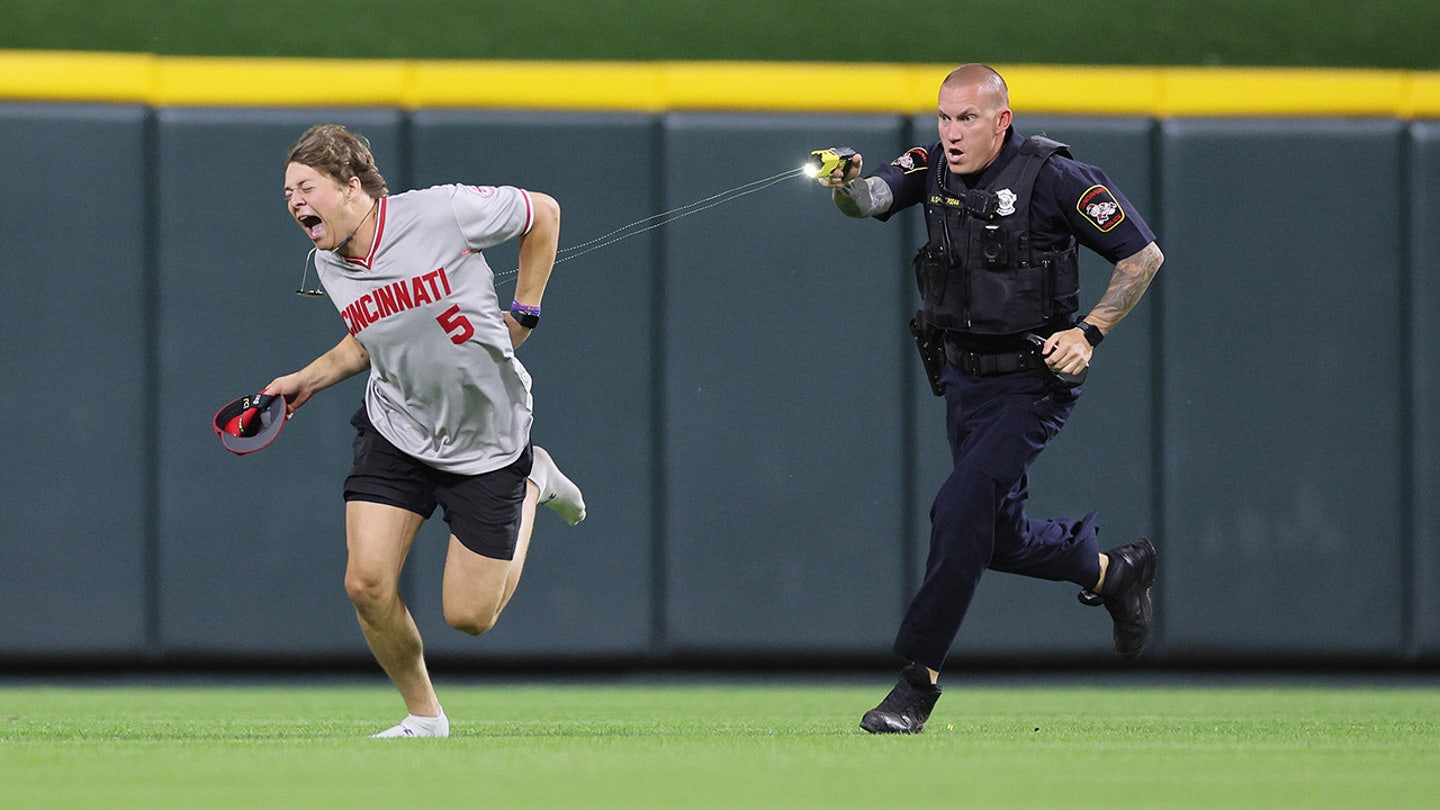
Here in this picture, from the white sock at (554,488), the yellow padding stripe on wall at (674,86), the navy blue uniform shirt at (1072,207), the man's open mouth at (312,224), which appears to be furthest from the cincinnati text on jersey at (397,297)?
the yellow padding stripe on wall at (674,86)

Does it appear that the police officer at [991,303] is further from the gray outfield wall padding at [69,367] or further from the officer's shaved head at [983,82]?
the gray outfield wall padding at [69,367]

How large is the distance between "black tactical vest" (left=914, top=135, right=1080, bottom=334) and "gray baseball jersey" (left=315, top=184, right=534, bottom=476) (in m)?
0.98

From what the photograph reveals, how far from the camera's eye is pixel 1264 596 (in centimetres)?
645

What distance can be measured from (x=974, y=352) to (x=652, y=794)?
1630 millimetres

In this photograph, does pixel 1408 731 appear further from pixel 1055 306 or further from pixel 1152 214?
pixel 1152 214

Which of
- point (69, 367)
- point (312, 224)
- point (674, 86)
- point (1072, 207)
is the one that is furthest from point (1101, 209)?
point (69, 367)

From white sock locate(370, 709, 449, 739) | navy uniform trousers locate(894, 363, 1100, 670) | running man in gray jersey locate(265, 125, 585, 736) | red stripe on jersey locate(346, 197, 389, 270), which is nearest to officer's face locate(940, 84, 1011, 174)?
navy uniform trousers locate(894, 363, 1100, 670)

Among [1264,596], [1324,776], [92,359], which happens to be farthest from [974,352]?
[92,359]

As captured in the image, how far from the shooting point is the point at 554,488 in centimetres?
459

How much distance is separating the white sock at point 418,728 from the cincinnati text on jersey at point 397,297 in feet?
2.91

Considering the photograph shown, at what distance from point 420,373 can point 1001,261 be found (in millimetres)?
1343

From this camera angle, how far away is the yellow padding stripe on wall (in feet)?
20.2

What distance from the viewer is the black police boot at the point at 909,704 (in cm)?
419

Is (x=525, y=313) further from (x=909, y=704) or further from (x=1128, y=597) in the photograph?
(x=1128, y=597)
